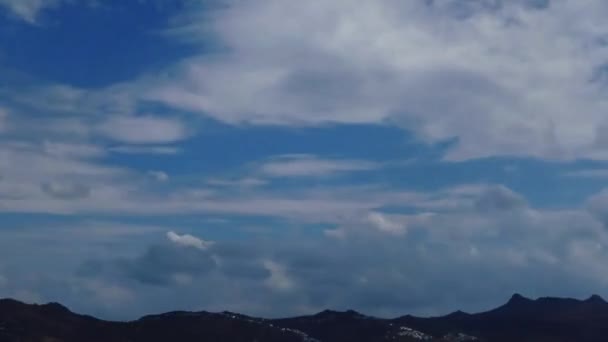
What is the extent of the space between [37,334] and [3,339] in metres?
9.38

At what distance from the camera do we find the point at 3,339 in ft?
630

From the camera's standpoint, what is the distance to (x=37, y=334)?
656 feet
